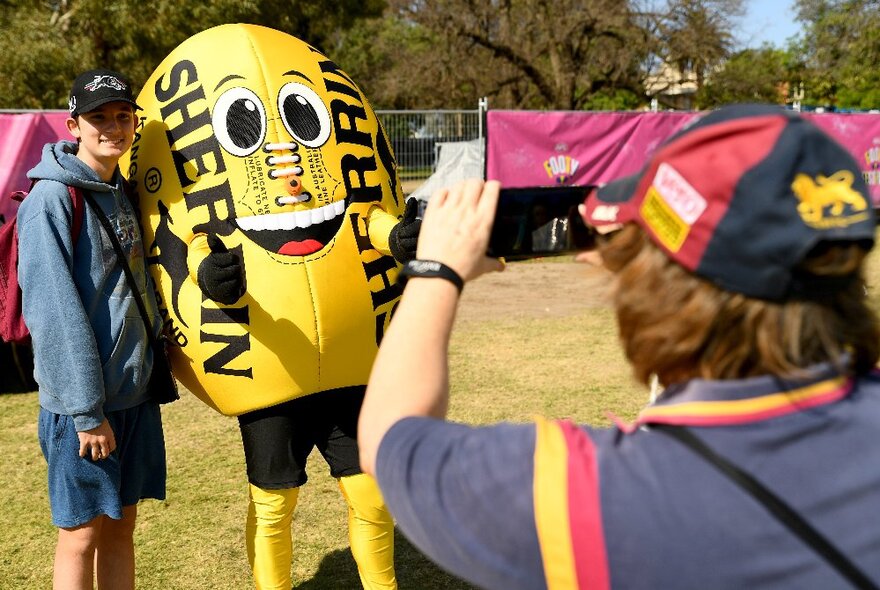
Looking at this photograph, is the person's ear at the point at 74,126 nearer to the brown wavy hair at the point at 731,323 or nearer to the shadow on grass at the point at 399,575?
the shadow on grass at the point at 399,575

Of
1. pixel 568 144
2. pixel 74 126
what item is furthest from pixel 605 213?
pixel 568 144

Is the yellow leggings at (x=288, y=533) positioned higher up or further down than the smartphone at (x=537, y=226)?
further down

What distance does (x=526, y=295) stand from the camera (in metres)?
9.08

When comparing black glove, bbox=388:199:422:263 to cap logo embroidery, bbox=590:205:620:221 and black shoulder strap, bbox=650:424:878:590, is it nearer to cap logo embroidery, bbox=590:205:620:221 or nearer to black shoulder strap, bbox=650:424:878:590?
cap logo embroidery, bbox=590:205:620:221

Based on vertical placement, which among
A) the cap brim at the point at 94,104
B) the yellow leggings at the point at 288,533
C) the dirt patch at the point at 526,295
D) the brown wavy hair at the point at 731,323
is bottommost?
the dirt patch at the point at 526,295

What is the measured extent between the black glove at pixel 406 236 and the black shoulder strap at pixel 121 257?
0.81 m

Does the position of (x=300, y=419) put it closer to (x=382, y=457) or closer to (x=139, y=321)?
(x=139, y=321)

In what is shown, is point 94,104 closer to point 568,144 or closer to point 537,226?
point 537,226

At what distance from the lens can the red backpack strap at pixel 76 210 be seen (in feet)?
8.29

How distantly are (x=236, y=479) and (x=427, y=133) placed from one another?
349 inches

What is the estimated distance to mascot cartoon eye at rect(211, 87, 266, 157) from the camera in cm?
287

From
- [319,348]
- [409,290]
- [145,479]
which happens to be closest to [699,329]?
[409,290]

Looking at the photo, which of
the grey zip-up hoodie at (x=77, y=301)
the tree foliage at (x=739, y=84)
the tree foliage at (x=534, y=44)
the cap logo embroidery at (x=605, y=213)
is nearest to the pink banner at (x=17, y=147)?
the grey zip-up hoodie at (x=77, y=301)

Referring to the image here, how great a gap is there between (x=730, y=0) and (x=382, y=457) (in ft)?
75.7
